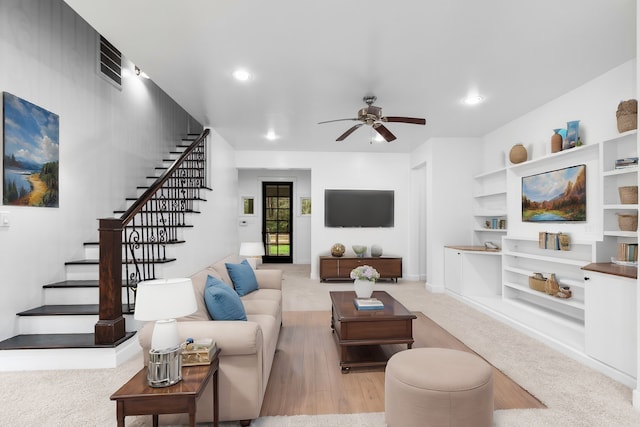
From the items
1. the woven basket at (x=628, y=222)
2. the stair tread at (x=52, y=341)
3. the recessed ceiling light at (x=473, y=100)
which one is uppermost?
the recessed ceiling light at (x=473, y=100)

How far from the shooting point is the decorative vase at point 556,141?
400cm

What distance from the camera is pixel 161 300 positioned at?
1.70 metres

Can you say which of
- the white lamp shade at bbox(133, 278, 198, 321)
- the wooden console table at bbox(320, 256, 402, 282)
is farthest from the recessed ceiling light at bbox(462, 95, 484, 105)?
the white lamp shade at bbox(133, 278, 198, 321)

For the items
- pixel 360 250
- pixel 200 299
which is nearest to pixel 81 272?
pixel 200 299

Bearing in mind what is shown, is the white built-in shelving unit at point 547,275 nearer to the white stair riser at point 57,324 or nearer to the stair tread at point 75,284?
the white stair riser at point 57,324

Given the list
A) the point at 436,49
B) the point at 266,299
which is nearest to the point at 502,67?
the point at 436,49

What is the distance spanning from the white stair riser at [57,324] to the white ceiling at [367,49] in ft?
8.07

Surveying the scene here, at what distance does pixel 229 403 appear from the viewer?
2.03m

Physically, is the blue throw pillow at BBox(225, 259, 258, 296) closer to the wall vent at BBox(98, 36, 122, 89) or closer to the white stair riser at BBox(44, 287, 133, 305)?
the white stair riser at BBox(44, 287, 133, 305)

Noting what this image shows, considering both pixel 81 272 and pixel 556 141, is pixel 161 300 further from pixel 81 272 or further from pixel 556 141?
pixel 556 141

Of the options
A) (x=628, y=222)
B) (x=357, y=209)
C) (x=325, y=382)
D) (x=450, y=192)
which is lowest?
(x=325, y=382)

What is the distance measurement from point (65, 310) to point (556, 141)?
220 inches

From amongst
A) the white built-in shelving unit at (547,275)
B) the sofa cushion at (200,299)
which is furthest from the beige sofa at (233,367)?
the white built-in shelving unit at (547,275)

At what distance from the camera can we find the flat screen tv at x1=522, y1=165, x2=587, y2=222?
3789 millimetres
